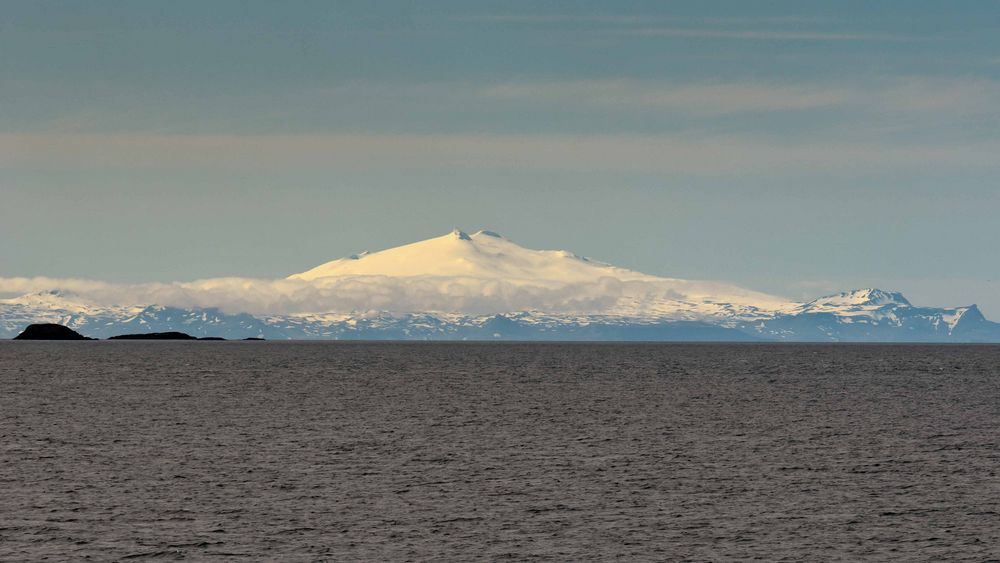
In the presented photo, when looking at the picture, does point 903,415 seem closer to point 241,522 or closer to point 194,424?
point 194,424

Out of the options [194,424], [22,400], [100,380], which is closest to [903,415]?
[194,424]

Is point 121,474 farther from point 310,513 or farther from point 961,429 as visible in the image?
point 961,429

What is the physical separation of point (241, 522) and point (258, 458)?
935 inches

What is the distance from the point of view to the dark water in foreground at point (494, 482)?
4912cm

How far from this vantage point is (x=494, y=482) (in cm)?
6631

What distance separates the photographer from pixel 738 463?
76312mm

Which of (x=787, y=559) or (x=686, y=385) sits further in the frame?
(x=686, y=385)

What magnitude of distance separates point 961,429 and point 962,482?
120ft

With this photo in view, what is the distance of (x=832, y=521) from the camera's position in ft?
179

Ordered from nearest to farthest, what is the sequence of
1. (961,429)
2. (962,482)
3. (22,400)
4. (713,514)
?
1. (713,514)
2. (962,482)
3. (961,429)
4. (22,400)

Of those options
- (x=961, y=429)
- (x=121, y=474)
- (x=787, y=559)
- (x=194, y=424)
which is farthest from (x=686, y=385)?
(x=787, y=559)

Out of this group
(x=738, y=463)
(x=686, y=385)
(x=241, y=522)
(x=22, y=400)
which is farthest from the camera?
(x=686, y=385)

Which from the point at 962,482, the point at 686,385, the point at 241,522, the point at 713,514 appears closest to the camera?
the point at 241,522

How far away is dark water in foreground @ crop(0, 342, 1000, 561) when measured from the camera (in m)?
49.1
